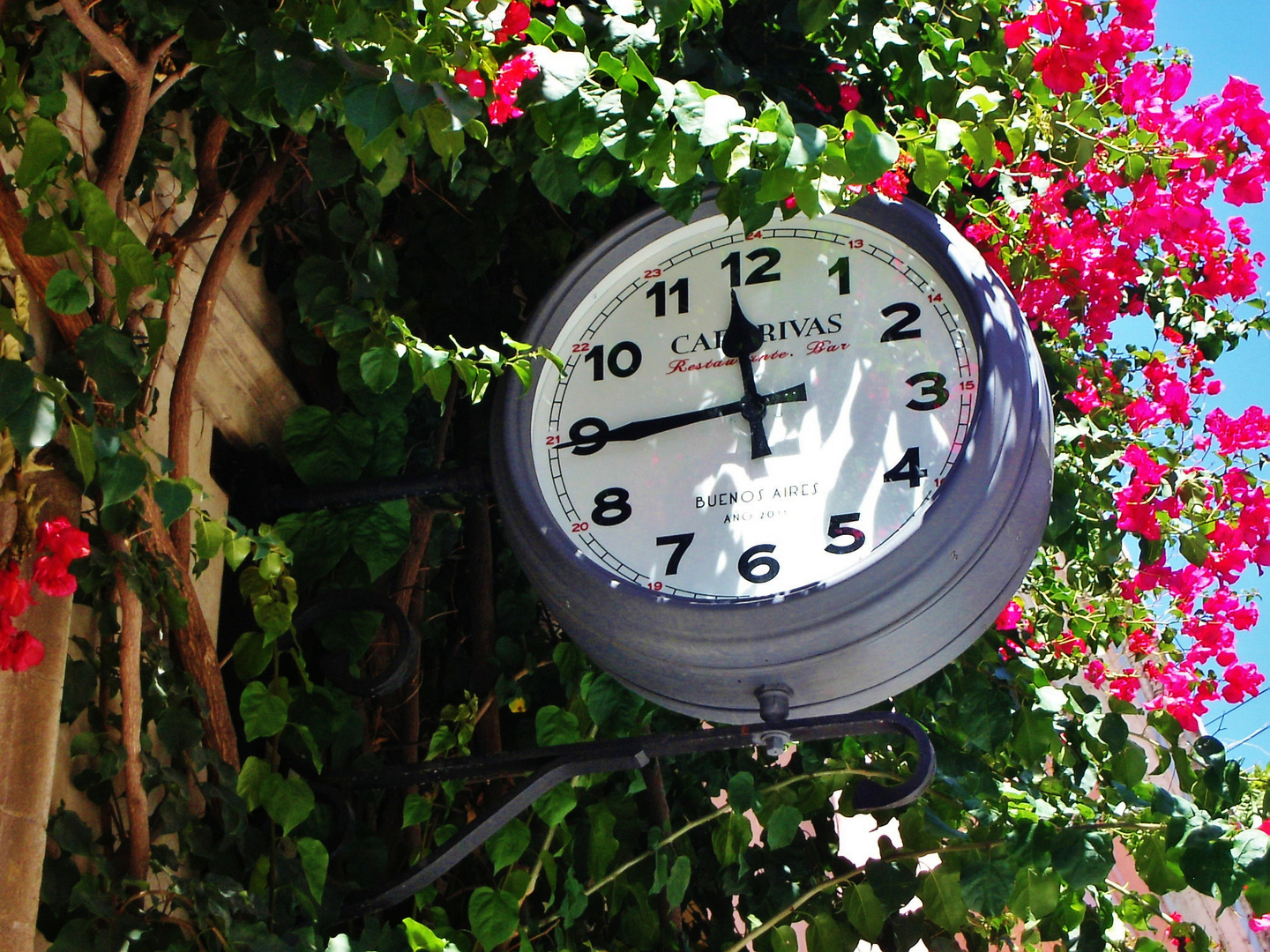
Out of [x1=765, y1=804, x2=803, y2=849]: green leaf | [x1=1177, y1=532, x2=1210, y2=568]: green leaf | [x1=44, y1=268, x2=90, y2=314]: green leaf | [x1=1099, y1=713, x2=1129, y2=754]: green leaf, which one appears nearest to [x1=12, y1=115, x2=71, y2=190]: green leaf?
[x1=44, y1=268, x2=90, y2=314]: green leaf

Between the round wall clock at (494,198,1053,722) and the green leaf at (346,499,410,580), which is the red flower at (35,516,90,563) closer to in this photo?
the round wall clock at (494,198,1053,722)

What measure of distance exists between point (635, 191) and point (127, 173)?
0.93m

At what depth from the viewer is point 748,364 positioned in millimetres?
2145

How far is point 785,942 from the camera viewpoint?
264cm

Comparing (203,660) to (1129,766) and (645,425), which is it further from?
(1129,766)

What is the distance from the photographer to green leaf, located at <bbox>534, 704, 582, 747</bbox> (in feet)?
7.97

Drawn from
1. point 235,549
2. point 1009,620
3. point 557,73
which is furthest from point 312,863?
point 1009,620

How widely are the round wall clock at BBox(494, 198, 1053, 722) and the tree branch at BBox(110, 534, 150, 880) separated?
1.80 ft

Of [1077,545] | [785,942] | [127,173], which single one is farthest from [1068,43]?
[785,942]

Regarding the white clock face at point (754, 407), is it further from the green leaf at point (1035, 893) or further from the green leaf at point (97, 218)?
the green leaf at point (1035, 893)

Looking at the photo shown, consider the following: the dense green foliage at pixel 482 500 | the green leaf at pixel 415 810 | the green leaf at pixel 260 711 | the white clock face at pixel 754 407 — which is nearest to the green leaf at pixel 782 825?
the dense green foliage at pixel 482 500

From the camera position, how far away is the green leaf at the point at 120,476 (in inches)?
66.7

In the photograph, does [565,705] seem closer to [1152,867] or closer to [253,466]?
[253,466]

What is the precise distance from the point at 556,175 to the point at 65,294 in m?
0.75
